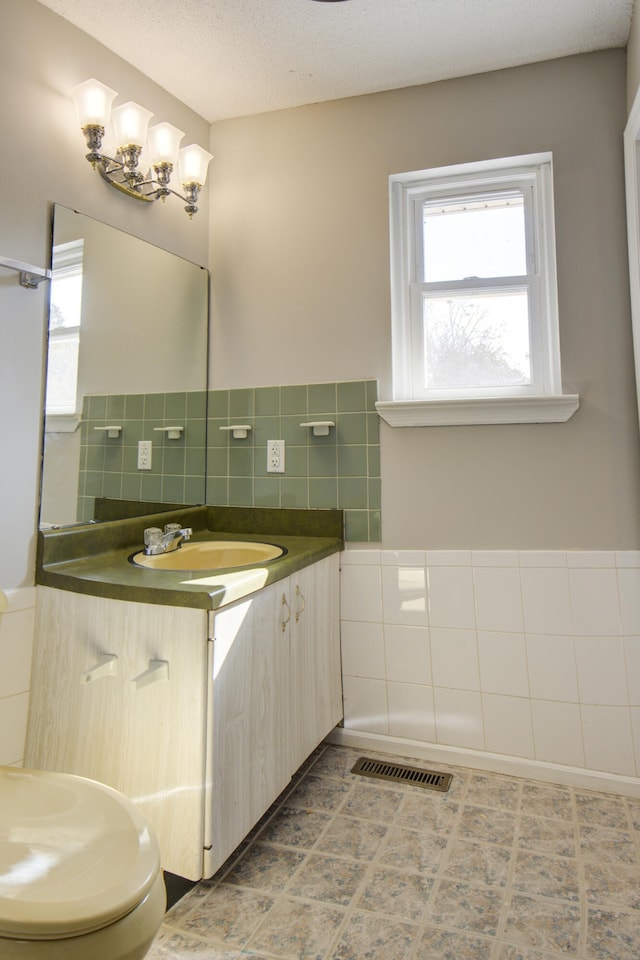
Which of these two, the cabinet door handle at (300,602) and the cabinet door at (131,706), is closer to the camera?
the cabinet door at (131,706)

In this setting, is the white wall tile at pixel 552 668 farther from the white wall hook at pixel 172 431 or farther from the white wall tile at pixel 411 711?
the white wall hook at pixel 172 431

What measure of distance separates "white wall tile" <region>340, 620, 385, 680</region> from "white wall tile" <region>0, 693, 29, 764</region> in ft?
3.46

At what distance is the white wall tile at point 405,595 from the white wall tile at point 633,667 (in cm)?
65

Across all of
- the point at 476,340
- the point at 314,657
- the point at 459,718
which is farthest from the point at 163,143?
the point at 459,718

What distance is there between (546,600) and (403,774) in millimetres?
762

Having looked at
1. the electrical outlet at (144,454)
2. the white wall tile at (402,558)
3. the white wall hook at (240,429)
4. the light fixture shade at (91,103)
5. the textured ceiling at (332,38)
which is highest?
the textured ceiling at (332,38)

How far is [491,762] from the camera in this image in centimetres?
183

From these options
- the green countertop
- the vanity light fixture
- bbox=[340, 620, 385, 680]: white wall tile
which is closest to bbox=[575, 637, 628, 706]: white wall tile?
bbox=[340, 620, 385, 680]: white wall tile

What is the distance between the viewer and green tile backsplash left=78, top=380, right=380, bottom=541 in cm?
194

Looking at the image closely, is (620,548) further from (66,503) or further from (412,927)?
(66,503)

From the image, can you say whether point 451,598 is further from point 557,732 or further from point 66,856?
point 66,856

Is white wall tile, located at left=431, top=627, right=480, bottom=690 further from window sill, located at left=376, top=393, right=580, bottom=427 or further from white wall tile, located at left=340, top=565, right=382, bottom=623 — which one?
window sill, located at left=376, top=393, right=580, bottom=427

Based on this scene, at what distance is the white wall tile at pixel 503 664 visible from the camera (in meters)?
1.82

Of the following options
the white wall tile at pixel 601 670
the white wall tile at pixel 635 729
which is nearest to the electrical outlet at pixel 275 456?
the white wall tile at pixel 601 670
